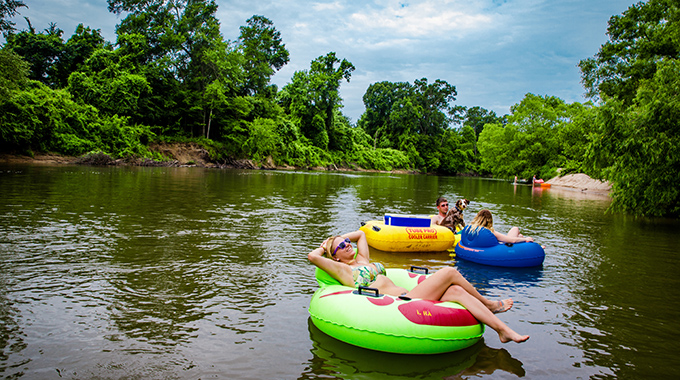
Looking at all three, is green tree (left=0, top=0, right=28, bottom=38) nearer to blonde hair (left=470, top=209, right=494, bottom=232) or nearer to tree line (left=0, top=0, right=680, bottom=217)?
tree line (left=0, top=0, right=680, bottom=217)

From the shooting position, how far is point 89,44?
44031mm

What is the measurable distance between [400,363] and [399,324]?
0.35 m

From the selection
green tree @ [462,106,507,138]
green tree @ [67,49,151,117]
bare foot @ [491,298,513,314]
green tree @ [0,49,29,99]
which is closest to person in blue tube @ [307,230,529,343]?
bare foot @ [491,298,513,314]

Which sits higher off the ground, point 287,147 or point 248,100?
point 248,100

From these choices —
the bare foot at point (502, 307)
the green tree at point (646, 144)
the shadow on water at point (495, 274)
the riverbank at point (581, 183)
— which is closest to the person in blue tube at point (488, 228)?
the shadow on water at point (495, 274)

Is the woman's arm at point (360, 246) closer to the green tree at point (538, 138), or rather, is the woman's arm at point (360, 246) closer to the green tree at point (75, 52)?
the green tree at point (538, 138)

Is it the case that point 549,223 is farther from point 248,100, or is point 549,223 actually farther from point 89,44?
point 89,44

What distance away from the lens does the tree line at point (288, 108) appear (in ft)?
44.0

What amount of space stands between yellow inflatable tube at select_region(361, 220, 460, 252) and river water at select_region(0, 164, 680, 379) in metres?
0.21

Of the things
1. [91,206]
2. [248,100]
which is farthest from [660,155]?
[248,100]

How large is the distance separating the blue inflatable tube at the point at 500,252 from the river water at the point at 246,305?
8.3 inches

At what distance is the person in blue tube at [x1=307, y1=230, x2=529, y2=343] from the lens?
13.2 ft

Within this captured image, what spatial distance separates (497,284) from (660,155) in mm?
9931

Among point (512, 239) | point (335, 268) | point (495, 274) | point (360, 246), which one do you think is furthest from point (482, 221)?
point (335, 268)
